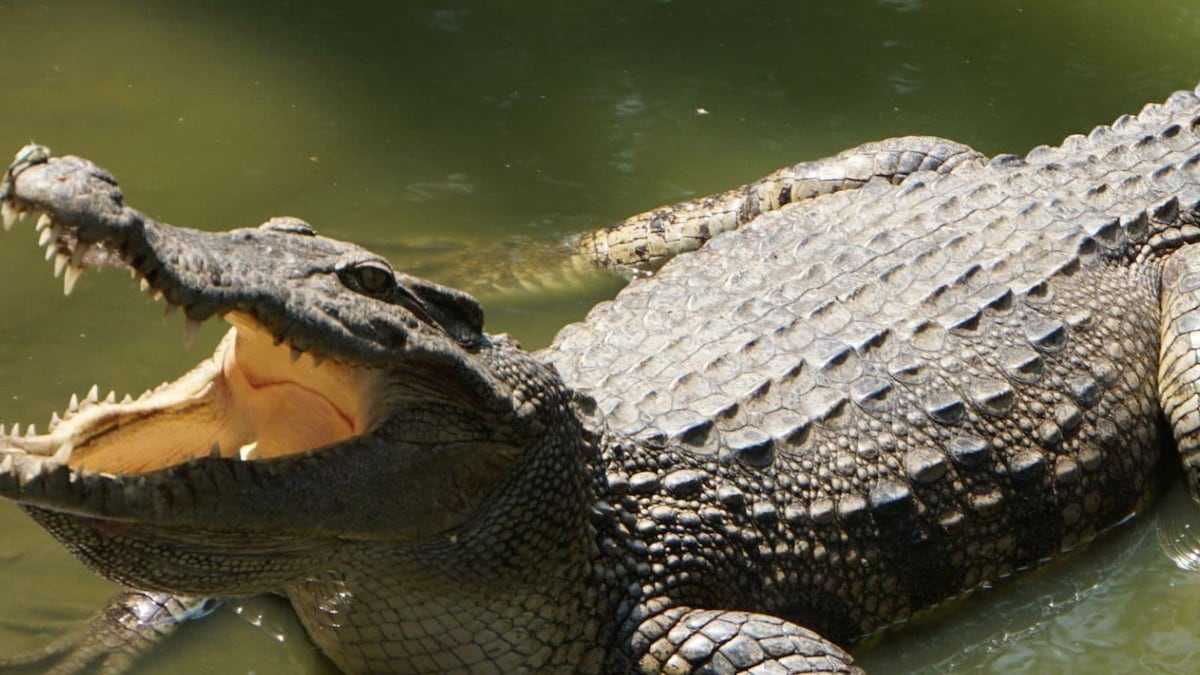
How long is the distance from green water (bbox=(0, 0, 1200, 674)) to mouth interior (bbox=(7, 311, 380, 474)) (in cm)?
122

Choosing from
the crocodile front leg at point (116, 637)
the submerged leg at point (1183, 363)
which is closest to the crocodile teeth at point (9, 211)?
the crocodile front leg at point (116, 637)

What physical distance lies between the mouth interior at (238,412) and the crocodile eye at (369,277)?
0.19 m

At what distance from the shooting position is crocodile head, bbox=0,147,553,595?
3.10m

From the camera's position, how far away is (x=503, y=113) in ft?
25.2

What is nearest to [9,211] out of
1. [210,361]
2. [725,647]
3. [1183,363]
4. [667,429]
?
[210,361]

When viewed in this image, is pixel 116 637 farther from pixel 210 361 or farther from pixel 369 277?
pixel 369 277

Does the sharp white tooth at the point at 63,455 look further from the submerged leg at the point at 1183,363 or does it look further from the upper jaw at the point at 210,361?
the submerged leg at the point at 1183,363

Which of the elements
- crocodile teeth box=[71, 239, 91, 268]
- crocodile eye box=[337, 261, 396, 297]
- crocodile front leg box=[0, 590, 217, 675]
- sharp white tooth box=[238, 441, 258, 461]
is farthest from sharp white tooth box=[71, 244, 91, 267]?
crocodile front leg box=[0, 590, 217, 675]

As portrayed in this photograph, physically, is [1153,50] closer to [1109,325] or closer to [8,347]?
[1109,325]

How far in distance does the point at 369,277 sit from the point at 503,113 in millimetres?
4290

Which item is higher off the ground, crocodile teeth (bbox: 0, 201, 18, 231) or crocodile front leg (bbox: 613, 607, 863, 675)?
crocodile teeth (bbox: 0, 201, 18, 231)

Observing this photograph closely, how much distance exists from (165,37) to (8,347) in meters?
2.88

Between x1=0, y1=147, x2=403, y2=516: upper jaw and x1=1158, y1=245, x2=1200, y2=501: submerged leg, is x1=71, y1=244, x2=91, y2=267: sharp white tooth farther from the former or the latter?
x1=1158, y1=245, x2=1200, y2=501: submerged leg

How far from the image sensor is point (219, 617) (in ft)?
14.6
